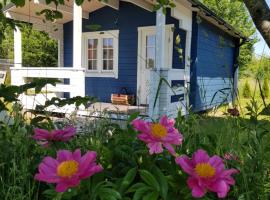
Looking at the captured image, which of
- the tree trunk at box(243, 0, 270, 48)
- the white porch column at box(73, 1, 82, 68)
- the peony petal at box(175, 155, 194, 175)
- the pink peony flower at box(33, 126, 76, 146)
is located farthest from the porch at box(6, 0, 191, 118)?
the peony petal at box(175, 155, 194, 175)

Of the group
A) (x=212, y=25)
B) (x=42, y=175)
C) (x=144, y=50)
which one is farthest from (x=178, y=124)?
(x=212, y=25)

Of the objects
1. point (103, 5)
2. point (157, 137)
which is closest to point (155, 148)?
point (157, 137)

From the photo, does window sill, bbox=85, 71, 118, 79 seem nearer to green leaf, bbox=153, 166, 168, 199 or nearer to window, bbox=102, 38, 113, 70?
window, bbox=102, 38, 113, 70

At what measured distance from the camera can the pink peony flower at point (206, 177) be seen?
72cm

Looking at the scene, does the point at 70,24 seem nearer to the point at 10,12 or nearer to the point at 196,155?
the point at 10,12

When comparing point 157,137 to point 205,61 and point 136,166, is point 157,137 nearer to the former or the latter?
point 136,166

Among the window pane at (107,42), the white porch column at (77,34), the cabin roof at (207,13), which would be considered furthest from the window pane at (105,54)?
the cabin roof at (207,13)

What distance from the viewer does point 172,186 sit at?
33.8 inches

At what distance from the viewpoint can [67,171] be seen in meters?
0.72

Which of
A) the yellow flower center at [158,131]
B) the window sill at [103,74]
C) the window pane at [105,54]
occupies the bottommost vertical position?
the yellow flower center at [158,131]

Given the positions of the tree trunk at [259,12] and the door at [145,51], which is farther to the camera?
the door at [145,51]

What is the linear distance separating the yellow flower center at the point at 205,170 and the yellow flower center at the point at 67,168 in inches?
10.5

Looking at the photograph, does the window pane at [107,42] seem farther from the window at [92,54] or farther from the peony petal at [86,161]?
the peony petal at [86,161]

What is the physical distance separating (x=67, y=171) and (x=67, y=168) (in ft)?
0.04
